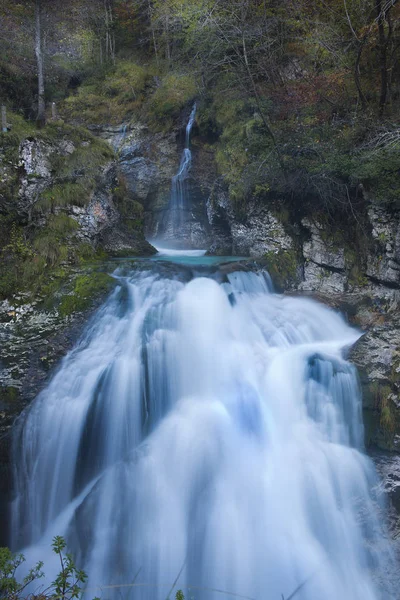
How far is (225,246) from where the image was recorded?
11805 millimetres

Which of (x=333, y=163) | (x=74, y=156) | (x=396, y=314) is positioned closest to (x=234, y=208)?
(x=333, y=163)

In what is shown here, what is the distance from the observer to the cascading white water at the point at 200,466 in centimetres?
488

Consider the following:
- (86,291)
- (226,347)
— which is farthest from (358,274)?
(86,291)

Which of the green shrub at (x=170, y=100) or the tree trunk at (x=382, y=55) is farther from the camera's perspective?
the green shrub at (x=170, y=100)

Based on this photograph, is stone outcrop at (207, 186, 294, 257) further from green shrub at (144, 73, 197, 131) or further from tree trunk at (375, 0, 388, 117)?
green shrub at (144, 73, 197, 131)

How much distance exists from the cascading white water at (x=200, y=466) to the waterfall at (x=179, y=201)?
296 inches

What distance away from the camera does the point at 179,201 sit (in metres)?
14.2

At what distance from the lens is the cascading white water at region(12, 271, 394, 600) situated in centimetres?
488

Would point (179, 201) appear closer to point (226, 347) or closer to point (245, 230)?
point (245, 230)

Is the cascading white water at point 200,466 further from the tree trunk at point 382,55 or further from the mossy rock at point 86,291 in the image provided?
the tree trunk at point 382,55

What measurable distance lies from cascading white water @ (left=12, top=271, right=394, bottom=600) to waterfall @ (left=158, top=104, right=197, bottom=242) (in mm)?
7524

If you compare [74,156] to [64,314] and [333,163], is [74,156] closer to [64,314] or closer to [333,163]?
[64,314]

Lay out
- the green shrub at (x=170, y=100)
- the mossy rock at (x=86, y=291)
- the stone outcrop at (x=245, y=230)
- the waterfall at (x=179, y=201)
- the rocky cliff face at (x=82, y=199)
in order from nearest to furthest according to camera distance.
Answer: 1. the mossy rock at (x=86, y=291)
2. the rocky cliff face at (x=82, y=199)
3. the stone outcrop at (x=245, y=230)
4. the waterfall at (x=179, y=201)
5. the green shrub at (x=170, y=100)

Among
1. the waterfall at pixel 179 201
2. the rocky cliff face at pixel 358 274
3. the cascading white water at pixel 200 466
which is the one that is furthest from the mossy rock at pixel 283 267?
the waterfall at pixel 179 201
